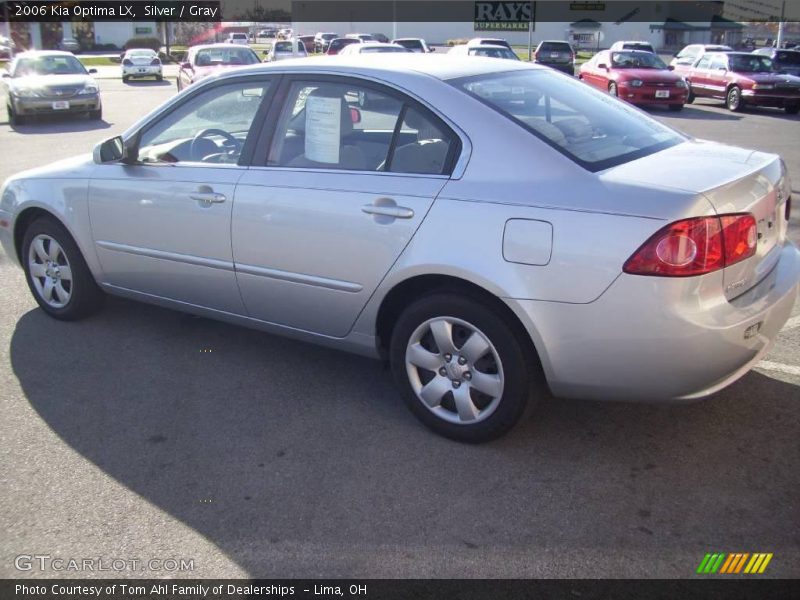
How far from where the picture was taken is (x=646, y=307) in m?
2.99

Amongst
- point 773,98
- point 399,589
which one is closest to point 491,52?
point 773,98

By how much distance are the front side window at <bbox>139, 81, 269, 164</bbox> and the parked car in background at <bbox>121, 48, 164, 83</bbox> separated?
3070 centimetres

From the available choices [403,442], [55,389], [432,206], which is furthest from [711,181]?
[55,389]

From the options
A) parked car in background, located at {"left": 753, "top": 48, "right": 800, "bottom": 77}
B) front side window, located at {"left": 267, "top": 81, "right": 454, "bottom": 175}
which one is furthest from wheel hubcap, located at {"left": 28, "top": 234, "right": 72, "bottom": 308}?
parked car in background, located at {"left": 753, "top": 48, "right": 800, "bottom": 77}

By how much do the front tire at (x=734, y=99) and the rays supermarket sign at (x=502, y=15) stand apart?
102 feet

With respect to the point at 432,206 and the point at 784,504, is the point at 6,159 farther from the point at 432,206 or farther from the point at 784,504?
the point at 784,504

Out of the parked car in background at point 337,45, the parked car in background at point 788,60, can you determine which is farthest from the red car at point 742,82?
the parked car in background at point 337,45

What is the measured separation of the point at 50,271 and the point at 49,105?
13.7 m

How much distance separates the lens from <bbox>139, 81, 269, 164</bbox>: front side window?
167 inches

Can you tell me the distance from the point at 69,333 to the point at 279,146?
2.08 meters

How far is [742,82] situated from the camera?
1970cm

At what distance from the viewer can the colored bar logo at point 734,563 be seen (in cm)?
272

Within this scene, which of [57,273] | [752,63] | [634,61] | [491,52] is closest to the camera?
[57,273]

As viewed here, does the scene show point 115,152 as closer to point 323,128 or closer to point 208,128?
point 208,128
